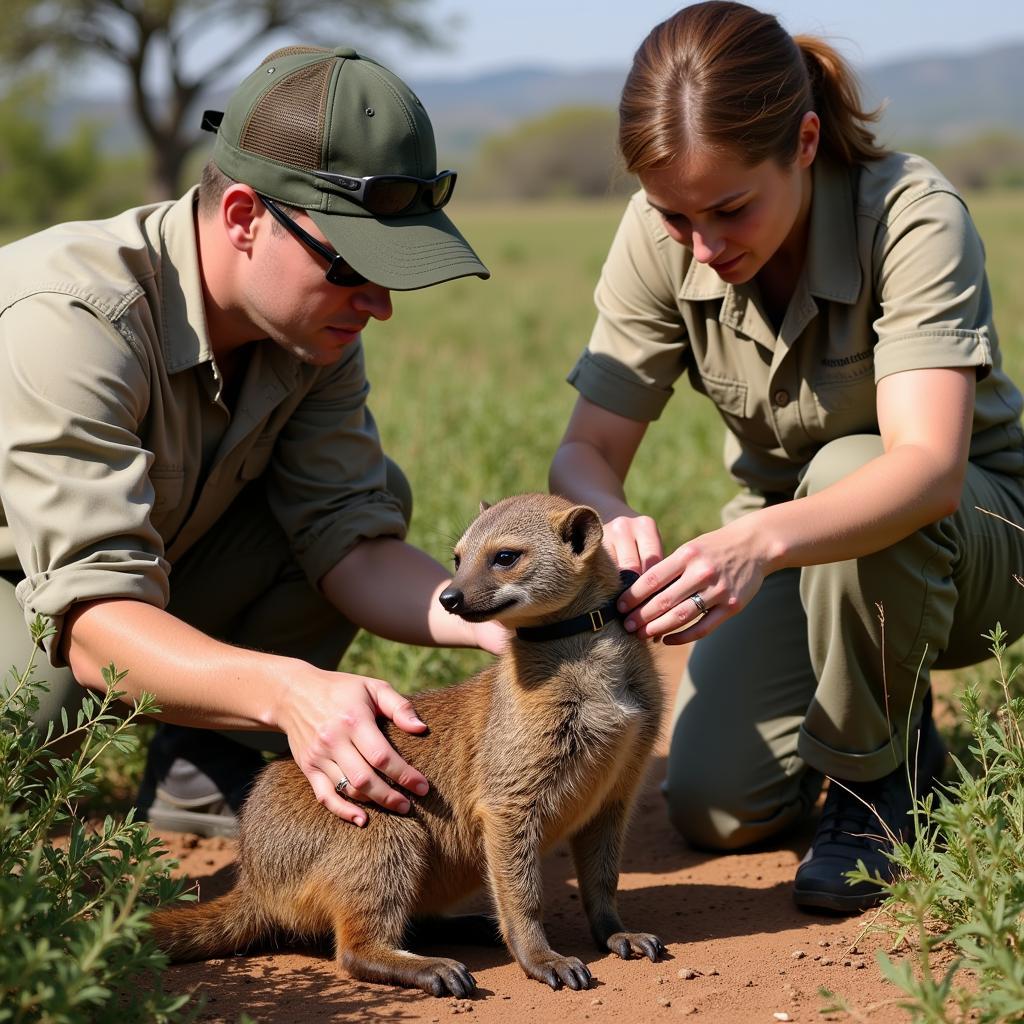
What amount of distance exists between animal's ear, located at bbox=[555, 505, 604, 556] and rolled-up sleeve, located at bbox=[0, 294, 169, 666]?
3.14ft

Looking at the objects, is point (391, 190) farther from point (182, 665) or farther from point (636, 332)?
point (182, 665)

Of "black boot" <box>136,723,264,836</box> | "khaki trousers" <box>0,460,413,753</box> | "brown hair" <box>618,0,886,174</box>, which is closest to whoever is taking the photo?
"brown hair" <box>618,0,886,174</box>

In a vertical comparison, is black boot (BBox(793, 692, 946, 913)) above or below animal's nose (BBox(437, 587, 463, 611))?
below

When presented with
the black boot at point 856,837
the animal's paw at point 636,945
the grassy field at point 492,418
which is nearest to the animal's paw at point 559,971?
the animal's paw at point 636,945

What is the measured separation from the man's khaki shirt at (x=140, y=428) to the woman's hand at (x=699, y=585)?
1122mm

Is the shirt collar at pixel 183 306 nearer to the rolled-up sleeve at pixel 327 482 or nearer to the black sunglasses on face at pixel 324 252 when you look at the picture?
the black sunglasses on face at pixel 324 252

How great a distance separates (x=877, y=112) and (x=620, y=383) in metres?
1.06

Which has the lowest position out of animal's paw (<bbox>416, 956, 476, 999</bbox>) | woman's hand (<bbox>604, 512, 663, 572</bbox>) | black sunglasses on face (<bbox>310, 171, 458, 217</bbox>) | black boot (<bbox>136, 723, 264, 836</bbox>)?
black boot (<bbox>136, 723, 264, 836</bbox>)

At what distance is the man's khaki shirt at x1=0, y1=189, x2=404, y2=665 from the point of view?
2.99 meters

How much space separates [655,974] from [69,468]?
1766mm

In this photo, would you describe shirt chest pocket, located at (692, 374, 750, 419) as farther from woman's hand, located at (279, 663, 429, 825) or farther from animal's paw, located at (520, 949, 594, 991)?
animal's paw, located at (520, 949, 594, 991)

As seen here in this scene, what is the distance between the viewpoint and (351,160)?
10.5ft

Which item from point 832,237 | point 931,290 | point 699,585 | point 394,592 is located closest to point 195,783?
point 394,592

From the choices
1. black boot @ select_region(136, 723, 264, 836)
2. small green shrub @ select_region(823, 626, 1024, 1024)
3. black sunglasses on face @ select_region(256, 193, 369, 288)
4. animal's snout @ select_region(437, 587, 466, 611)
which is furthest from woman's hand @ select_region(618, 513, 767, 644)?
black boot @ select_region(136, 723, 264, 836)
